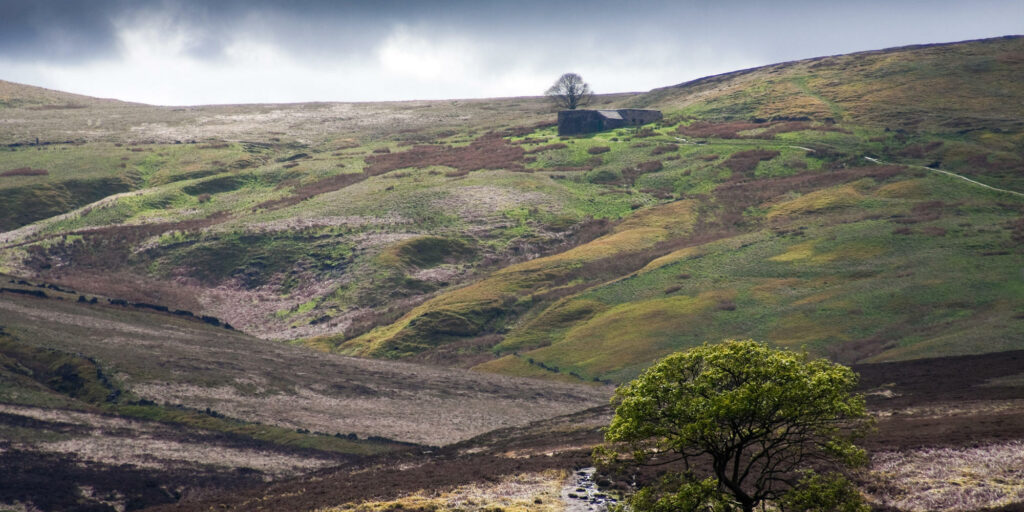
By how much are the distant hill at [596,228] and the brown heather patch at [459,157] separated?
957 millimetres

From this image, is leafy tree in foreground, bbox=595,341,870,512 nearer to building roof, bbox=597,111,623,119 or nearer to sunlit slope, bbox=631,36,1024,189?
sunlit slope, bbox=631,36,1024,189

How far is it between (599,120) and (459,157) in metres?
38.2

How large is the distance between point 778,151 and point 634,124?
4636 centimetres

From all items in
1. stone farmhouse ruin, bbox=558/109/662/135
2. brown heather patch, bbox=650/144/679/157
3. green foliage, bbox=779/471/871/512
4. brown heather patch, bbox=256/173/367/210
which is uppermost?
stone farmhouse ruin, bbox=558/109/662/135

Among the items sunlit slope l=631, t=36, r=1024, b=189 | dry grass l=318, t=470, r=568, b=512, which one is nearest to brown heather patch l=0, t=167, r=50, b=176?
sunlit slope l=631, t=36, r=1024, b=189

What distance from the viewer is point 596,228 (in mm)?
134750

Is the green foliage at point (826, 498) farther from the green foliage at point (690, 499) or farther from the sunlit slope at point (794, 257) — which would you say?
the sunlit slope at point (794, 257)

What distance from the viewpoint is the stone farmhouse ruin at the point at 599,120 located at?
618 ft

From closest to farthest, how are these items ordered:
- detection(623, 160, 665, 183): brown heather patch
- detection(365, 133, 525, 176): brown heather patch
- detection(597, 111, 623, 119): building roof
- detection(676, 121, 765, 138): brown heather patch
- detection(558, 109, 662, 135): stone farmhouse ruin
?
detection(623, 160, 665, 183): brown heather patch
detection(365, 133, 525, 176): brown heather patch
detection(676, 121, 765, 138): brown heather patch
detection(558, 109, 662, 135): stone farmhouse ruin
detection(597, 111, 623, 119): building roof

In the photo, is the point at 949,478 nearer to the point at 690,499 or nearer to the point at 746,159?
the point at 690,499

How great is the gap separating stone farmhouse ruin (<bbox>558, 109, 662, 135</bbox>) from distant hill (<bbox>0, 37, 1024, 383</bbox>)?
15.4 ft

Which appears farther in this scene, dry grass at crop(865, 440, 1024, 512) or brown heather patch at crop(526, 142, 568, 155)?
brown heather patch at crop(526, 142, 568, 155)

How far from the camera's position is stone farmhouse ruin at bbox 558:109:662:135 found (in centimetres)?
18838

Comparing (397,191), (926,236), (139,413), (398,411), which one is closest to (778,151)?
(926,236)
